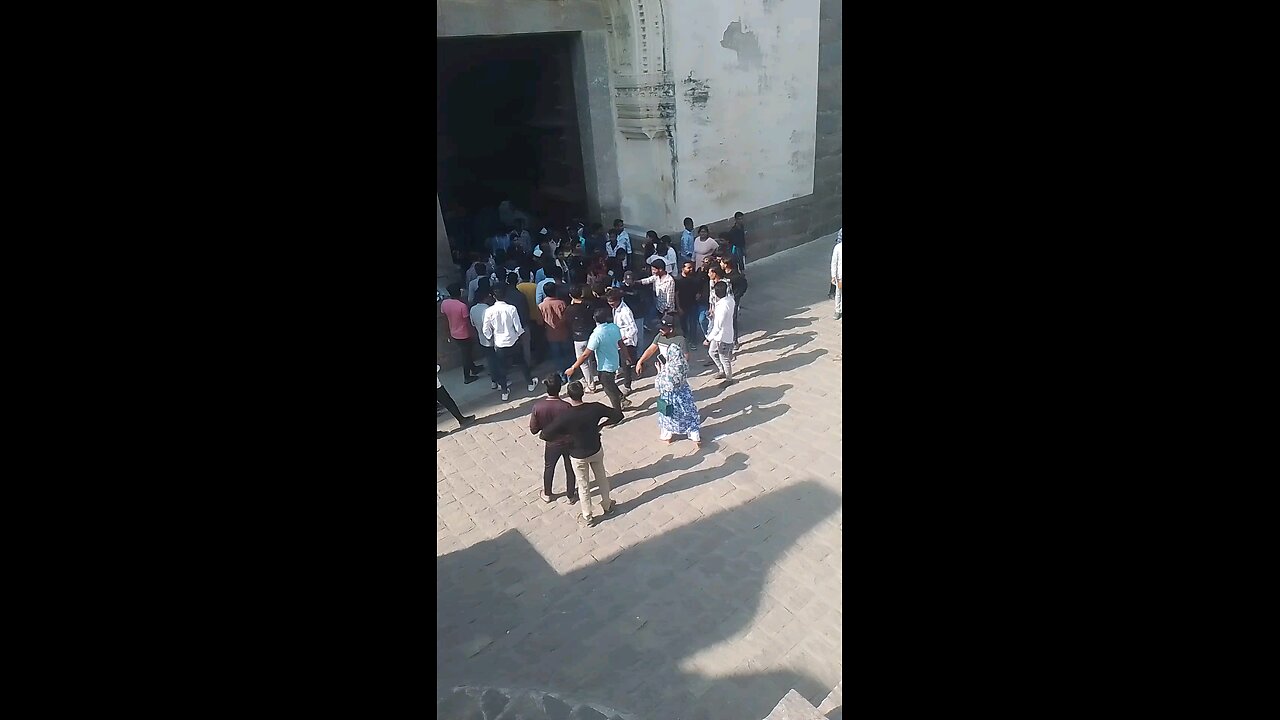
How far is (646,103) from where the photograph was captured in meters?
10.0

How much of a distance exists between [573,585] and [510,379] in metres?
3.43

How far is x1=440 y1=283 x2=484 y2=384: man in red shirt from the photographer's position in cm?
766

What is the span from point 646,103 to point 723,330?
4.03m

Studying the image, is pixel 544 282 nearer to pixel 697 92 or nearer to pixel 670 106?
pixel 670 106

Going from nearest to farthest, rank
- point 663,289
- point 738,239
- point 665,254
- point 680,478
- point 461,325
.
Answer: point 680,478
point 461,325
point 663,289
point 665,254
point 738,239

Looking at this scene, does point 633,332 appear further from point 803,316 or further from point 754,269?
point 754,269

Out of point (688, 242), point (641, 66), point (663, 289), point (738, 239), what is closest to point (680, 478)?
point (663, 289)

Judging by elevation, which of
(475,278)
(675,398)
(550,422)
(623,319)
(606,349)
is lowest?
(675,398)

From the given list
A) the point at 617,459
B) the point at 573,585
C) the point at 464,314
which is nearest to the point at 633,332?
the point at 617,459

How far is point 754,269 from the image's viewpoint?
11.6 meters

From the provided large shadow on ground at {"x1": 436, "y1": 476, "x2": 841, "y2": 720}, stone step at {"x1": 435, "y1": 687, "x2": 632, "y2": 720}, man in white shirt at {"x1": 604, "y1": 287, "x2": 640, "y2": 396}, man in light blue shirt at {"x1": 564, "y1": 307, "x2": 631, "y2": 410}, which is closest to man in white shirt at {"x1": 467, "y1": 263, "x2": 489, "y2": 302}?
man in white shirt at {"x1": 604, "y1": 287, "x2": 640, "y2": 396}

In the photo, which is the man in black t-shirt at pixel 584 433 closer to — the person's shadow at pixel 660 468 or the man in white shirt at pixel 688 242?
the person's shadow at pixel 660 468

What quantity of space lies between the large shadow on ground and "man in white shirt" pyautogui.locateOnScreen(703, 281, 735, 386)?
2.05 m

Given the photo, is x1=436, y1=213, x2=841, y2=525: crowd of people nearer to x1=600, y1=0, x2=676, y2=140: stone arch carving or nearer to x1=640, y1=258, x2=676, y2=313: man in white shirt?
x1=640, y1=258, x2=676, y2=313: man in white shirt
